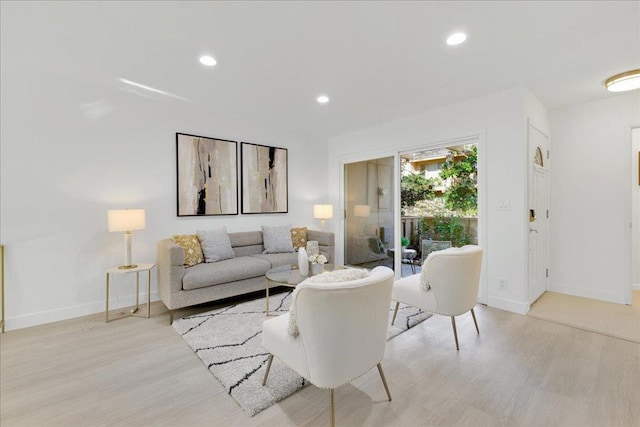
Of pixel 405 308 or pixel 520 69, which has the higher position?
pixel 520 69

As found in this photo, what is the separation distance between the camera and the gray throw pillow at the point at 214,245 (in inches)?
136

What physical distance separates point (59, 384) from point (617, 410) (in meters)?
3.45

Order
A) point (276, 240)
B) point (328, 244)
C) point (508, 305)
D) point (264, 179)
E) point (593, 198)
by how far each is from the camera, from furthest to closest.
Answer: point (264, 179) → point (328, 244) → point (276, 240) → point (593, 198) → point (508, 305)

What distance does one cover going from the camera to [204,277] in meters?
2.95

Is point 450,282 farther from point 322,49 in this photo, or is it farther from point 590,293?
point 590,293

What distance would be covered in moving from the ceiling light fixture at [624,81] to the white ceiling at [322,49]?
0.28 feet

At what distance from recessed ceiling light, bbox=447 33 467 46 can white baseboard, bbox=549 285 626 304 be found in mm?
3457

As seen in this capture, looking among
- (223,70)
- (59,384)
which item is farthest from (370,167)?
(59,384)

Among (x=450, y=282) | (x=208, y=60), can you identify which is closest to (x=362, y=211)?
(x=450, y=282)

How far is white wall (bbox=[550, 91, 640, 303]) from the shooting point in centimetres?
326

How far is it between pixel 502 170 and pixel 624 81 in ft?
4.23

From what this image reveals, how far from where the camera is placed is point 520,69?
2.61 metres

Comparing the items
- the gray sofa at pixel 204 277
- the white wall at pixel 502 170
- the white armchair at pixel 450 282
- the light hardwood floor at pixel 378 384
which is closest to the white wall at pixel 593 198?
the white wall at pixel 502 170

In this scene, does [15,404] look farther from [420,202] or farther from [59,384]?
[420,202]
